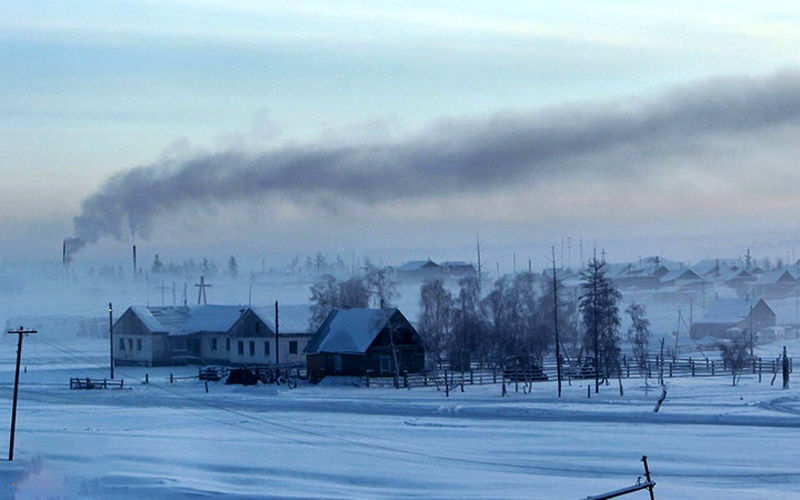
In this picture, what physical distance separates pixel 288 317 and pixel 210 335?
782cm

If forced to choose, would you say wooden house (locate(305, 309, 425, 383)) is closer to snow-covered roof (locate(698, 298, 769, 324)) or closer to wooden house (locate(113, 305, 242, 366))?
wooden house (locate(113, 305, 242, 366))

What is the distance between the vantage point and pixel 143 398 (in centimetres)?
5484

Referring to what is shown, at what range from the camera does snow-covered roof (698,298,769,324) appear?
394ft

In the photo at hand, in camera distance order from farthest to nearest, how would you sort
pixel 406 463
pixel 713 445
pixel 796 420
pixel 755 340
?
pixel 755 340, pixel 796 420, pixel 713 445, pixel 406 463

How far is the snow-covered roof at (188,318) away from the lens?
265 feet

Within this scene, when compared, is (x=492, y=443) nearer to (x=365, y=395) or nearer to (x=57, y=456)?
(x=57, y=456)

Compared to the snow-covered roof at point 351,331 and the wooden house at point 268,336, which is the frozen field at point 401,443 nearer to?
the snow-covered roof at point 351,331

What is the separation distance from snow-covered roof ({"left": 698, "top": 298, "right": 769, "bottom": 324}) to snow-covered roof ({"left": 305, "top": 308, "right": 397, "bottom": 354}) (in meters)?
66.2

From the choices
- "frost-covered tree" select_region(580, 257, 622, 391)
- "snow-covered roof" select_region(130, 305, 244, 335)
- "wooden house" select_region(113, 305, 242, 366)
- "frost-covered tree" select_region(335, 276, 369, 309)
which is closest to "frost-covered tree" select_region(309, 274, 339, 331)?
"frost-covered tree" select_region(335, 276, 369, 309)

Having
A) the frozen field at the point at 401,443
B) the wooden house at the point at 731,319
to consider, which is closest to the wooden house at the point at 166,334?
the frozen field at the point at 401,443

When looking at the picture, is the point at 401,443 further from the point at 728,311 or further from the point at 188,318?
the point at 728,311

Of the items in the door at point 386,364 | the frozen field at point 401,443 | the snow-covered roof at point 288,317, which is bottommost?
the frozen field at point 401,443

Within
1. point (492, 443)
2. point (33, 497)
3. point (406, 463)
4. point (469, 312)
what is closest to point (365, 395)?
point (492, 443)

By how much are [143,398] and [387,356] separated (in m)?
15.9
